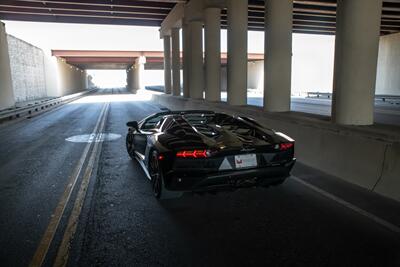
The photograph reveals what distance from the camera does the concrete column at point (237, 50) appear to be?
1408cm

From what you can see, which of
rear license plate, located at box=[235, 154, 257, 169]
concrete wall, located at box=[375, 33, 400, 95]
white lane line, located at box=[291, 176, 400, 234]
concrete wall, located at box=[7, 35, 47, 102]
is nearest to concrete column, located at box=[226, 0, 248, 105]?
white lane line, located at box=[291, 176, 400, 234]

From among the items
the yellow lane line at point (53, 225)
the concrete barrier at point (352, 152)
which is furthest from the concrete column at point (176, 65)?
the yellow lane line at point (53, 225)

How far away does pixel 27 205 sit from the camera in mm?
5172

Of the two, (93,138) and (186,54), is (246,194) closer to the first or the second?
(93,138)

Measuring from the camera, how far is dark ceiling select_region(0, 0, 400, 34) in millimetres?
22375

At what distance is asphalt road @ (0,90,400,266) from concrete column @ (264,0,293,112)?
14.2ft

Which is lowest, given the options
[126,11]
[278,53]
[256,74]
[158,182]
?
[158,182]

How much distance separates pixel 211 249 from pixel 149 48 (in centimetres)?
5048

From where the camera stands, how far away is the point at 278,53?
1047 centimetres

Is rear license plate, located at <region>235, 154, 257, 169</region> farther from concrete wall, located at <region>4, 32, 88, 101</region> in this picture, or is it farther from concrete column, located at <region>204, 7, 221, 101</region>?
concrete wall, located at <region>4, 32, 88, 101</region>

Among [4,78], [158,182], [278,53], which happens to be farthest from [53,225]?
[4,78]

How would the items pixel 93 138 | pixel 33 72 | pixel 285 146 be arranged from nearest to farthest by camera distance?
pixel 285 146, pixel 93 138, pixel 33 72

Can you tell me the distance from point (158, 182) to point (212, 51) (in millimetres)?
13396

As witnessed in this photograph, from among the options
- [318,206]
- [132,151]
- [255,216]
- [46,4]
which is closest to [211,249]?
[255,216]
